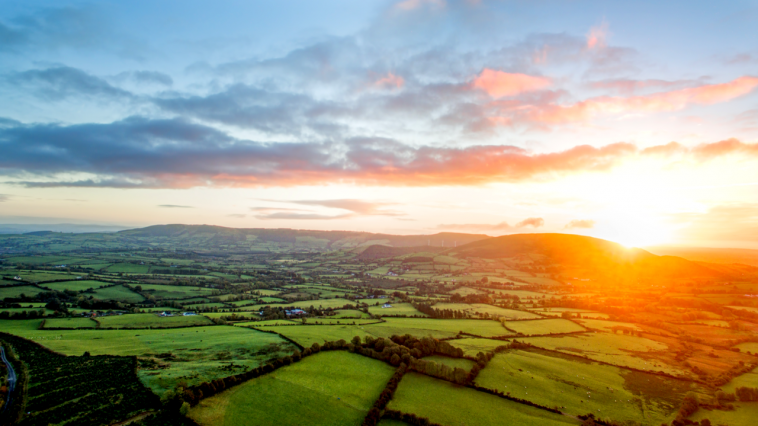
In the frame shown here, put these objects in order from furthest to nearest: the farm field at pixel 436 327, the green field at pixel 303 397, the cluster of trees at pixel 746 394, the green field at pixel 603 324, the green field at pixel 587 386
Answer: the green field at pixel 603 324 → the farm field at pixel 436 327 → the cluster of trees at pixel 746 394 → the green field at pixel 587 386 → the green field at pixel 303 397

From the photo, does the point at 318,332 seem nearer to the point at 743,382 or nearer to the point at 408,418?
the point at 408,418

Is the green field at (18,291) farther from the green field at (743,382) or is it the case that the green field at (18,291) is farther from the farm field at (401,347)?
the green field at (743,382)

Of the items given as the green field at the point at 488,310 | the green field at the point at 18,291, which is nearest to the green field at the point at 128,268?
the green field at the point at 18,291

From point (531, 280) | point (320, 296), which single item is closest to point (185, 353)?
point (320, 296)

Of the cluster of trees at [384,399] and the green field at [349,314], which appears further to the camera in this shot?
the green field at [349,314]

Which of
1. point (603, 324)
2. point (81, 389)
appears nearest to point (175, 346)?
point (81, 389)

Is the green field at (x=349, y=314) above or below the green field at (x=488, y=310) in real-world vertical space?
below

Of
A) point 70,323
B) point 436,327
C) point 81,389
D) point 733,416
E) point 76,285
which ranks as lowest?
point 76,285
